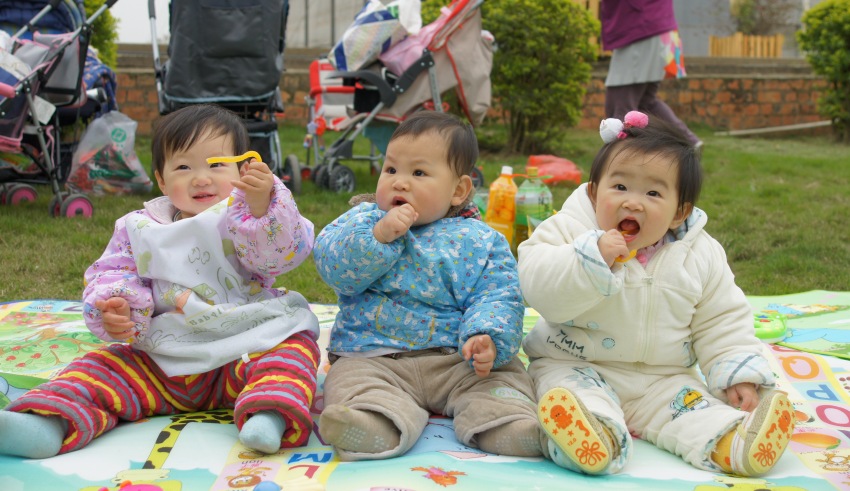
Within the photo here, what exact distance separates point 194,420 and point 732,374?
4.20 feet

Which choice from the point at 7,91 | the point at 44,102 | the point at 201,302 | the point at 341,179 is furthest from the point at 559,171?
the point at 201,302

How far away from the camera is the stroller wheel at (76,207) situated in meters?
4.90

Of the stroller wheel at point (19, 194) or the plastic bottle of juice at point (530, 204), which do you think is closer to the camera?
the plastic bottle of juice at point (530, 204)

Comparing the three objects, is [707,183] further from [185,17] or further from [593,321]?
[593,321]

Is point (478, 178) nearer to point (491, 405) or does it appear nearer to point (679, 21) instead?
point (491, 405)

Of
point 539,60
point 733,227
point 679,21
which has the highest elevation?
point 679,21

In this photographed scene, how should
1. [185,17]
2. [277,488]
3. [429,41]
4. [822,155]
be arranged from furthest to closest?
[822,155]
[429,41]
[185,17]
[277,488]

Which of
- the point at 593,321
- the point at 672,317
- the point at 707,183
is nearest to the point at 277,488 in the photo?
the point at 593,321

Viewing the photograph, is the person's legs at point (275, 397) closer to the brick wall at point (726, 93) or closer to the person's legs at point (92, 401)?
the person's legs at point (92, 401)

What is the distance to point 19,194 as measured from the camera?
17.7ft

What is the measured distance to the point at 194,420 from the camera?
216 centimetres

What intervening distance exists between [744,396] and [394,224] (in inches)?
35.9

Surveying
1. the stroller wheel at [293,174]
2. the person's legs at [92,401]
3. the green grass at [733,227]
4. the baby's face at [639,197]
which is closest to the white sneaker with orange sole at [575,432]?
the baby's face at [639,197]

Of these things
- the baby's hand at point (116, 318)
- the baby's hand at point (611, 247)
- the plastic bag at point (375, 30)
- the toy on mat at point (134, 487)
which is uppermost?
the plastic bag at point (375, 30)
